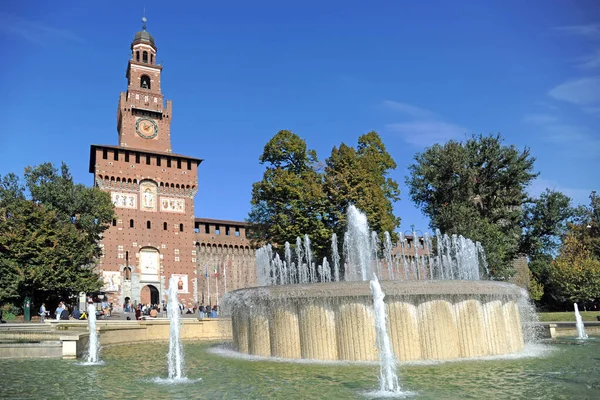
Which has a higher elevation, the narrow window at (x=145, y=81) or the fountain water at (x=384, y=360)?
the narrow window at (x=145, y=81)

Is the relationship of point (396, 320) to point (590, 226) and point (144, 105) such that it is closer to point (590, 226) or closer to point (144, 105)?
point (590, 226)

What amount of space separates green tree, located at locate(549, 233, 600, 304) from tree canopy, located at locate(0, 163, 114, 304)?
1145 inches

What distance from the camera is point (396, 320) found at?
9070 millimetres

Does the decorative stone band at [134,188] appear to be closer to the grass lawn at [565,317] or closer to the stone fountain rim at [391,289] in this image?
the grass lawn at [565,317]

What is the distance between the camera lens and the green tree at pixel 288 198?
26.2m

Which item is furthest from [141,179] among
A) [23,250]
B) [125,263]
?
[23,250]

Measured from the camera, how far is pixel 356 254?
1047 inches

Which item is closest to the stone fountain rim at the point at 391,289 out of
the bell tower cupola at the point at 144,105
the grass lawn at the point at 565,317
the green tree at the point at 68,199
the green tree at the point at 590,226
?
the grass lawn at the point at 565,317

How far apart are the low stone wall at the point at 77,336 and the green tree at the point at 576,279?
81.0 ft

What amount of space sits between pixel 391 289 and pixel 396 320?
561 mm

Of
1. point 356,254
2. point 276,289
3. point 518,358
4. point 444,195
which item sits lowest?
point 518,358

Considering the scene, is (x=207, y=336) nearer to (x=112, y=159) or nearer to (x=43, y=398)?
(x=43, y=398)

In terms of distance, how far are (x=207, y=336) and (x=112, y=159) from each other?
91.9 feet

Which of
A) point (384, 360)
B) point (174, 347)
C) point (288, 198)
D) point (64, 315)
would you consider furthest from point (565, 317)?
point (64, 315)
